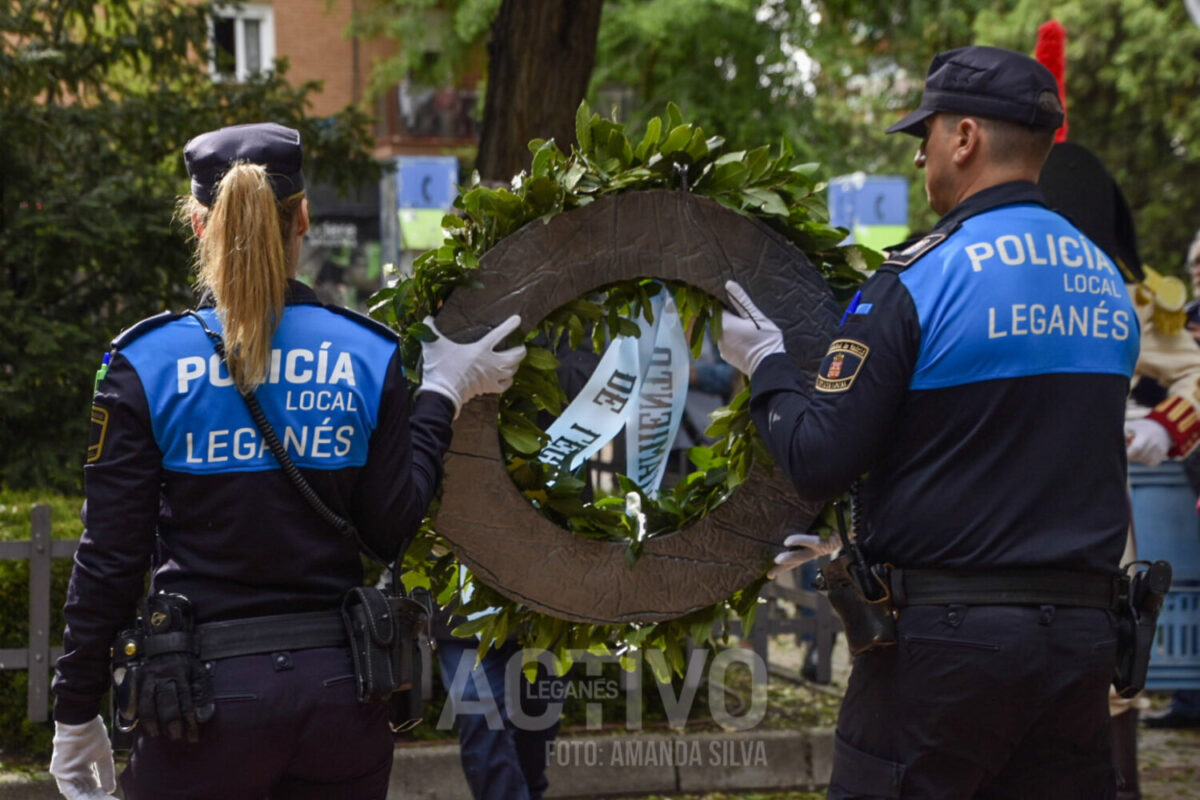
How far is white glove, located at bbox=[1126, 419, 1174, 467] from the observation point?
5055 millimetres

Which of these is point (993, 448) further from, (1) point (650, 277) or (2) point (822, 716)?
(2) point (822, 716)


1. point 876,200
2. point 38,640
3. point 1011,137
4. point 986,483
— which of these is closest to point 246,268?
point 986,483

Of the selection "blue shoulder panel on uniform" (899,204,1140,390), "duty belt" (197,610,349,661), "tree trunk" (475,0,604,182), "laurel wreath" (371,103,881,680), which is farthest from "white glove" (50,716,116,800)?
"tree trunk" (475,0,604,182)

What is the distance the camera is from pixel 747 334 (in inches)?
126

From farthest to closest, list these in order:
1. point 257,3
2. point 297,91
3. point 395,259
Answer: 1. point 257,3
2. point 395,259
3. point 297,91

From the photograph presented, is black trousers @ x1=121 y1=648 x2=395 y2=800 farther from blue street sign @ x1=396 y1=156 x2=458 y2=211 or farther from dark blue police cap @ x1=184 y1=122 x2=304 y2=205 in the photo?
blue street sign @ x1=396 y1=156 x2=458 y2=211

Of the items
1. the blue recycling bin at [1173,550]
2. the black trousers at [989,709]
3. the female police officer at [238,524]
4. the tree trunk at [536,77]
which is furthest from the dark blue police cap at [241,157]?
the blue recycling bin at [1173,550]

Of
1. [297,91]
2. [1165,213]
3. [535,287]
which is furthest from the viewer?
[1165,213]

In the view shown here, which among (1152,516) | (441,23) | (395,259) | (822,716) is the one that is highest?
(441,23)

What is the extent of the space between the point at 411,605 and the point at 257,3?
881 inches

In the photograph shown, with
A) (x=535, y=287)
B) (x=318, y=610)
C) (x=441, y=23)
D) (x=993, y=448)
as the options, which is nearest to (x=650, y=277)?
(x=535, y=287)

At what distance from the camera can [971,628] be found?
2.62m

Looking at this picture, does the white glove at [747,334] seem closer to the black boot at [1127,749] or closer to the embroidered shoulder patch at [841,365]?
the embroidered shoulder patch at [841,365]

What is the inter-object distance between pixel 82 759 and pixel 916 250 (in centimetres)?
187
